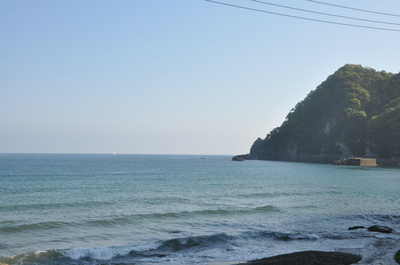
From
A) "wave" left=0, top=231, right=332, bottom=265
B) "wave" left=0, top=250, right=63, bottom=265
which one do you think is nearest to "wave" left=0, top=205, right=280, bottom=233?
"wave" left=0, top=250, right=63, bottom=265

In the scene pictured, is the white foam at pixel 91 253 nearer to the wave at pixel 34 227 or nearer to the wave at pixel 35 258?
the wave at pixel 35 258

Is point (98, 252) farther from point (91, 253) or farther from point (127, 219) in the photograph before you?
point (127, 219)

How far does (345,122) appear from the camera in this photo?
140 metres

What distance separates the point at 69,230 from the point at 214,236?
914cm

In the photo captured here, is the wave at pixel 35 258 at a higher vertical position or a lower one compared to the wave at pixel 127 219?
lower

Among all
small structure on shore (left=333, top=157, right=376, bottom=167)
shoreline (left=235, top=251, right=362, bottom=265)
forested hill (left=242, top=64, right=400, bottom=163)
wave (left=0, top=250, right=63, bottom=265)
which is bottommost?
wave (left=0, top=250, right=63, bottom=265)

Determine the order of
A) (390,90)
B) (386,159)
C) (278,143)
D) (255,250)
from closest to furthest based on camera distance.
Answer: (255,250), (386,159), (390,90), (278,143)

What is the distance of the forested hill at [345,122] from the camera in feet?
411

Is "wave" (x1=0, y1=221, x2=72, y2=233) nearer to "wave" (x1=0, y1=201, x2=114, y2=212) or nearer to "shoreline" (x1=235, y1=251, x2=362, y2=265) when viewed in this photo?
"wave" (x1=0, y1=201, x2=114, y2=212)

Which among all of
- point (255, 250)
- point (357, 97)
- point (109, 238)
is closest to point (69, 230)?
point (109, 238)

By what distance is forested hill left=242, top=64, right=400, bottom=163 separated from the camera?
125 meters

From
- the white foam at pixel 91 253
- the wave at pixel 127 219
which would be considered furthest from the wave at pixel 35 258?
the wave at pixel 127 219

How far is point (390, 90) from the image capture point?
15775 centimetres

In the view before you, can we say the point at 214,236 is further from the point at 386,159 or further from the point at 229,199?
the point at 386,159
